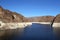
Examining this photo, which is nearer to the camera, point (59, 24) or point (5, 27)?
point (5, 27)

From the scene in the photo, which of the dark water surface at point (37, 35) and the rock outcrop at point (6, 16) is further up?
the rock outcrop at point (6, 16)

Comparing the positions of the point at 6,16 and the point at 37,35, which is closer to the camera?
the point at 37,35

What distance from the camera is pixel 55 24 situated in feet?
390

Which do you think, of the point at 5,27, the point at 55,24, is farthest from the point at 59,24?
the point at 5,27

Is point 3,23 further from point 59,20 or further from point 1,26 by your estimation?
point 59,20

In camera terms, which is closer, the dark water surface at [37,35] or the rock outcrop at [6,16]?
the dark water surface at [37,35]

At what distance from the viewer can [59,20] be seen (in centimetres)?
12094

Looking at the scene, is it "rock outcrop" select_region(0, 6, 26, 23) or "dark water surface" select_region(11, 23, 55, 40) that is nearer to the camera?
"dark water surface" select_region(11, 23, 55, 40)

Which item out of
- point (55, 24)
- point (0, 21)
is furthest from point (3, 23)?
point (55, 24)

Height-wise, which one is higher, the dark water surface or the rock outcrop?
the rock outcrop

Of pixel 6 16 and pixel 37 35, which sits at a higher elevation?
pixel 6 16

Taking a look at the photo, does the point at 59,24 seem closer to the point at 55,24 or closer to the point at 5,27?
the point at 55,24

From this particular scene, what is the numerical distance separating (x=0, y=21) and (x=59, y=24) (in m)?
55.4

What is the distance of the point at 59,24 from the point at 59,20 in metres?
4.77
